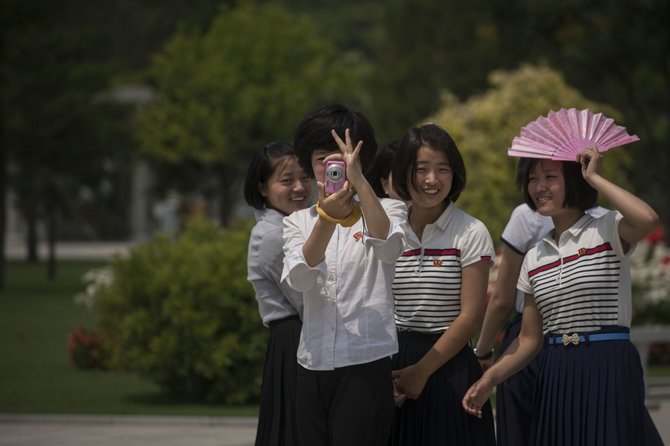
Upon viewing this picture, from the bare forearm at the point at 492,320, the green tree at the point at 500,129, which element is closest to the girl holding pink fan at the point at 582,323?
the bare forearm at the point at 492,320

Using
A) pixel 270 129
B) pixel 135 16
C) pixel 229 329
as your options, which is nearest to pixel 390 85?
pixel 270 129

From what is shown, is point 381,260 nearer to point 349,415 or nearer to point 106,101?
point 349,415

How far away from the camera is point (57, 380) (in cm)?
1350

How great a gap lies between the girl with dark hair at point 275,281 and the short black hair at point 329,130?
1.00 m

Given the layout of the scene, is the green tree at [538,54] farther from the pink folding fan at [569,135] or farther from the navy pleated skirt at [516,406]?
the pink folding fan at [569,135]

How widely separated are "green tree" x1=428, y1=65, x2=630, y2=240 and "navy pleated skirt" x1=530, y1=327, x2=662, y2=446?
14340 millimetres

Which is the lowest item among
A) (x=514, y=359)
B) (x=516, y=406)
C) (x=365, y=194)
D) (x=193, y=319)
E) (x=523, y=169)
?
(x=193, y=319)

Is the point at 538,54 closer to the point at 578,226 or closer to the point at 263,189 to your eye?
the point at 263,189

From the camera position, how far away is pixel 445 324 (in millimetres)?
4984

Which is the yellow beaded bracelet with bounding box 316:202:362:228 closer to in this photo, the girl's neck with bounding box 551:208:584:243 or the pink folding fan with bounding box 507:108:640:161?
the pink folding fan with bounding box 507:108:640:161

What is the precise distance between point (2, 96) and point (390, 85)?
68.0ft

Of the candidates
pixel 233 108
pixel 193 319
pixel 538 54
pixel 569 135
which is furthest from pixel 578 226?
pixel 233 108

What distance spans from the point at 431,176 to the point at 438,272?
14.9 inches

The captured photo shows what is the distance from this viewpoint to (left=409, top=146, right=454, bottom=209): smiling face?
499cm
